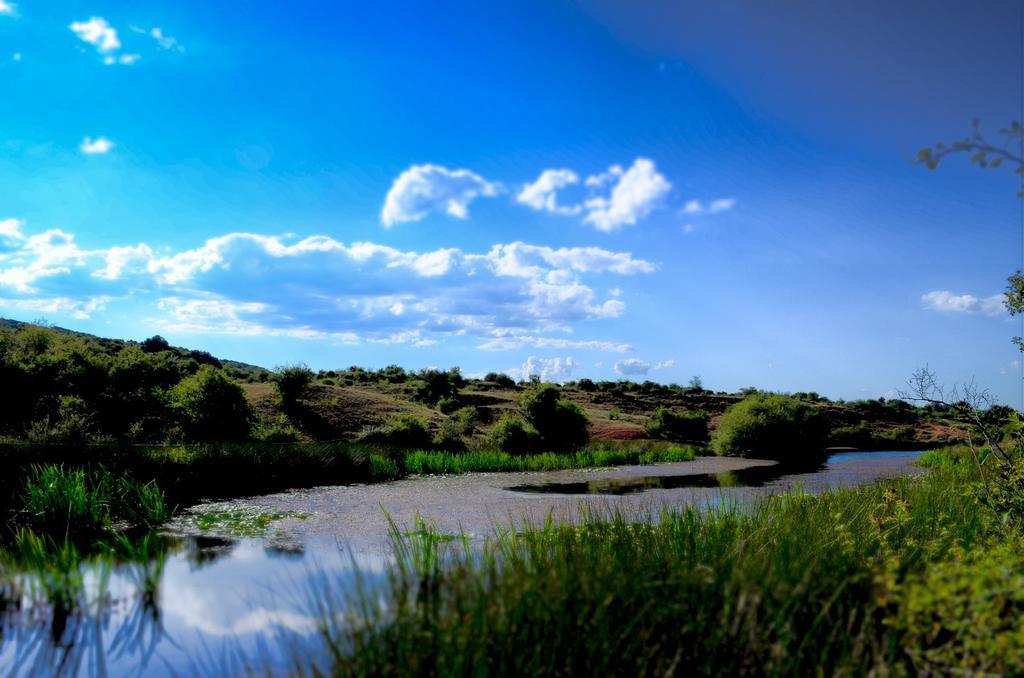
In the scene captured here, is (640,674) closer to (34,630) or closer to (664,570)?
(664,570)

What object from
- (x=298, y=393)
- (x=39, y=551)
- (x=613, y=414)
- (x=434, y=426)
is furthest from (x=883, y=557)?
(x=613, y=414)

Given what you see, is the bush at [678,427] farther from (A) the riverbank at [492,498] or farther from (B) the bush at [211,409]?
(B) the bush at [211,409]

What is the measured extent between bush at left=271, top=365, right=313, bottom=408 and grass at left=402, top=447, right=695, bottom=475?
345 inches

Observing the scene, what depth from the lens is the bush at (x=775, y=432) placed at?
2573 cm

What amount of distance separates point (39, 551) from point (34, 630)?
4.46ft

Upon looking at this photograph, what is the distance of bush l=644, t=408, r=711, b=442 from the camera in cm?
3010

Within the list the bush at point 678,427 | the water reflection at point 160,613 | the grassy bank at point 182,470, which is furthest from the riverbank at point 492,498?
the bush at point 678,427

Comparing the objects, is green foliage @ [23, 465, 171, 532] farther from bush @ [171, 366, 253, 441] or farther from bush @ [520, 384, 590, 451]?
bush @ [520, 384, 590, 451]

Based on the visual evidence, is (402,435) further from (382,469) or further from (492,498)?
(492,498)

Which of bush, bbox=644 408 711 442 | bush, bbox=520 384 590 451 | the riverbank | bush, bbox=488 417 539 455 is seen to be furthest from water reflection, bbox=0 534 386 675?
bush, bbox=644 408 711 442

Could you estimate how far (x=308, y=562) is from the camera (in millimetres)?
7492

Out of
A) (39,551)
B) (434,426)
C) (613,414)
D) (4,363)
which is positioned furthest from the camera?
(613,414)

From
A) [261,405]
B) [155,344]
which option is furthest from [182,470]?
[155,344]

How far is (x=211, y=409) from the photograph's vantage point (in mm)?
20766
